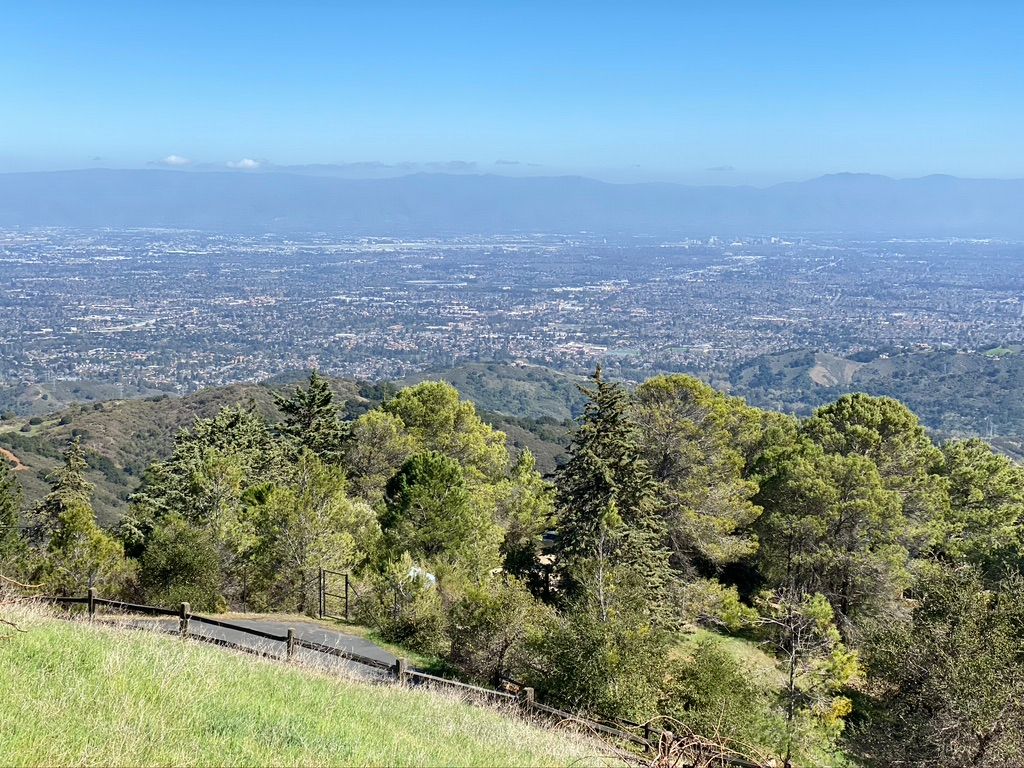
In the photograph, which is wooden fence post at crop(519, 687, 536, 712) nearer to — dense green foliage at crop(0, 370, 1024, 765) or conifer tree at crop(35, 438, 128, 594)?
dense green foliage at crop(0, 370, 1024, 765)

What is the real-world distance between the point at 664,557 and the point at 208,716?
50.8 feet

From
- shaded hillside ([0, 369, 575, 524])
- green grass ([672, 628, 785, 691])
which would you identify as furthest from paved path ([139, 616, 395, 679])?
shaded hillside ([0, 369, 575, 524])

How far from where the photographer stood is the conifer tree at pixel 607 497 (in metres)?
19.7

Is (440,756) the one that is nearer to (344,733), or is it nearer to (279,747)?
(344,733)

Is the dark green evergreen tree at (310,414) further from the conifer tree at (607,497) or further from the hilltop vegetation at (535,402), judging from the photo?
the hilltop vegetation at (535,402)

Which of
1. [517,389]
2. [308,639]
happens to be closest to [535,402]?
[517,389]

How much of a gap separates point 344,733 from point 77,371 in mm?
178474

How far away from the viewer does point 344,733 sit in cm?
743

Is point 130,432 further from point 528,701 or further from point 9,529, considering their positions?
point 528,701

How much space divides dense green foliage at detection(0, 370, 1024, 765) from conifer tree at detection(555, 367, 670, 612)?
2.5 inches

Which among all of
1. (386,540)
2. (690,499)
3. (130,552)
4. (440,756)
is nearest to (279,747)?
(440,756)

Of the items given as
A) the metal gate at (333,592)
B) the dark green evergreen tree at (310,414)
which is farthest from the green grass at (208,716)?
the dark green evergreen tree at (310,414)

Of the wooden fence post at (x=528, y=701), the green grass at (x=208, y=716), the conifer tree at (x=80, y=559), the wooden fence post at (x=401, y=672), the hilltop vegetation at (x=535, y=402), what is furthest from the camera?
the hilltop vegetation at (x=535, y=402)

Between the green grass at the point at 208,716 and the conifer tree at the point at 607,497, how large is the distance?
9537mm
